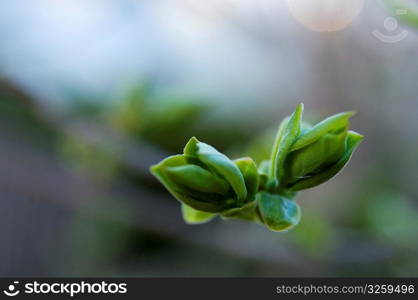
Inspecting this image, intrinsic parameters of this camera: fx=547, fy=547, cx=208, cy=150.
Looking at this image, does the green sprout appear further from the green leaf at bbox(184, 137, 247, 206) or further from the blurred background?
the blurred background

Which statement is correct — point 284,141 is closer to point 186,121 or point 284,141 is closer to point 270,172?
point 270,172

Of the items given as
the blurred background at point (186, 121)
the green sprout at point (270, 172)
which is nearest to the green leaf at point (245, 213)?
the green sprout at point (270, 172)

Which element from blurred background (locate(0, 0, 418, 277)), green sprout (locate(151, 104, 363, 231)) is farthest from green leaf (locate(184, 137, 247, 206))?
blurred background (locate(0, 0, 418, 277))

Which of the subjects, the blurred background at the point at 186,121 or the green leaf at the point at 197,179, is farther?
the blurred background at the point at 186,121

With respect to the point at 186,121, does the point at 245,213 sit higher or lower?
lower

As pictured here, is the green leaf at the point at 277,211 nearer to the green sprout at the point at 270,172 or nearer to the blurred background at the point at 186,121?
the green sprout at the point at 270,172

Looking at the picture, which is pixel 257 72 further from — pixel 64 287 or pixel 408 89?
pixel 64 287

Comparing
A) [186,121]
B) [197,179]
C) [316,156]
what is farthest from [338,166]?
[186,121]
